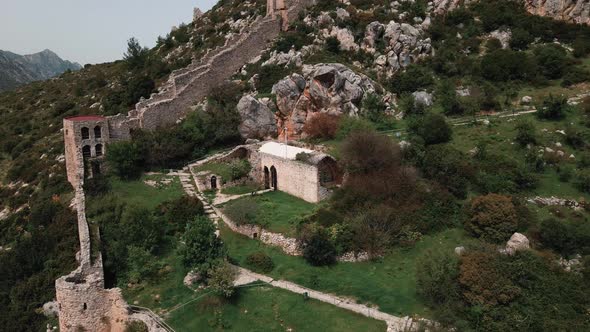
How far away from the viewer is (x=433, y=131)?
31.4 metres

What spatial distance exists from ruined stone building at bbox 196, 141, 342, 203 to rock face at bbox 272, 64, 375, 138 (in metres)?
4.23

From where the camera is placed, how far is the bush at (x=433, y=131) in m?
31.5

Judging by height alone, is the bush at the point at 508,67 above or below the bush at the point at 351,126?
above

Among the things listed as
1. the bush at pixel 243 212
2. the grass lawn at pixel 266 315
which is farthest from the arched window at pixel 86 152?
the grass lawn at pixel 266 315

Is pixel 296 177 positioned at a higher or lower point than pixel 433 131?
lower

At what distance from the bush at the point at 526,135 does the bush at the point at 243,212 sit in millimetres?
17233

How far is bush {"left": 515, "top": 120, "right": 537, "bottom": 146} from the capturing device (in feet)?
99.2

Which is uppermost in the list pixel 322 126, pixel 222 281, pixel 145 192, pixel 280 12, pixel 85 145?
pixel 280 12

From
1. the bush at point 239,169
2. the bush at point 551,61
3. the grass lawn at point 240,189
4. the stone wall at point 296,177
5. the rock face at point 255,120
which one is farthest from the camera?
the bush at point 551,61

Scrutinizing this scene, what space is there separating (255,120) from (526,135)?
1826 centimetres

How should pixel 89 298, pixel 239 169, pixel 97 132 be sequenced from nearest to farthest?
pixel 89 298, pixel 97 132, pixel 239 169

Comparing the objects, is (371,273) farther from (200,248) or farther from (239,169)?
(239,169)

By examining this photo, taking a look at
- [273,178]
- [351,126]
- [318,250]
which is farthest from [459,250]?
[351,126]

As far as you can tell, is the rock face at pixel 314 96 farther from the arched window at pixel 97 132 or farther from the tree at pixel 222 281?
the tree at pixel 222 281
